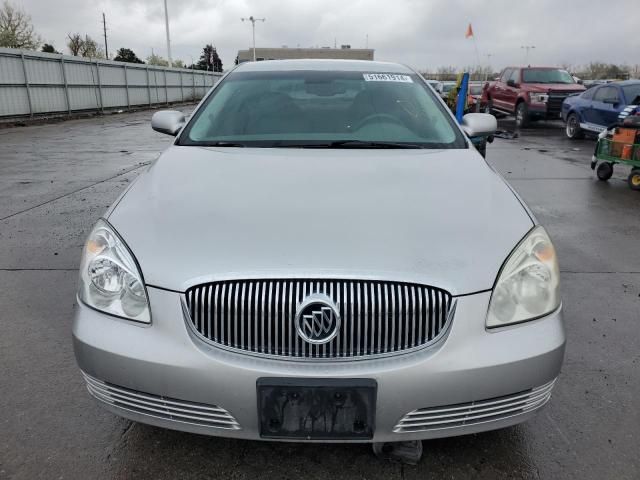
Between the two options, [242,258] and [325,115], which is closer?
[242,258]

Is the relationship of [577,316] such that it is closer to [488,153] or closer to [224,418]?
[224,418]

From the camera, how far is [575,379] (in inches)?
106

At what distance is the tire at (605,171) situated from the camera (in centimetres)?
839

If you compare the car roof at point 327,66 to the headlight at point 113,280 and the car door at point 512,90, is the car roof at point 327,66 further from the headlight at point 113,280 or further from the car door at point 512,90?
the car door at point 512,90

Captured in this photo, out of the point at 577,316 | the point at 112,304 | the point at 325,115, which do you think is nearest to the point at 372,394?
the point at 112,304

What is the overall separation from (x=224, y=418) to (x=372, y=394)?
1.61ft

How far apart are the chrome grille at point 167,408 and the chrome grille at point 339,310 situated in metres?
0.23

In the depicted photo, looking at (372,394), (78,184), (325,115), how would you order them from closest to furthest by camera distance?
(372,394) < (325,115) < (78,184)

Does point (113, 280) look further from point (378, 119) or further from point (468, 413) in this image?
point (378, 119)

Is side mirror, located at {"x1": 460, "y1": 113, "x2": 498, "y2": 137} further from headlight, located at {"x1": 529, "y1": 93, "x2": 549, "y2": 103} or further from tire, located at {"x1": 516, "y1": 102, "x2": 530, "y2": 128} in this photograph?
tire, located at {"x1": 516, "y1": 102, "x2": 530, "y2": 128}

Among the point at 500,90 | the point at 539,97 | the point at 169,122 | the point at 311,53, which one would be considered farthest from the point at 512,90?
the point at 311,53

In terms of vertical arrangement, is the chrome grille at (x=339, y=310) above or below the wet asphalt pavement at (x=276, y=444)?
above

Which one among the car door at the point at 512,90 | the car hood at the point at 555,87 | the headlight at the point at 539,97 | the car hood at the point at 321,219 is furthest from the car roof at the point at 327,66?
the car door at the point at 512,90

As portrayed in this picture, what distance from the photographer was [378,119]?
3.15 meters
